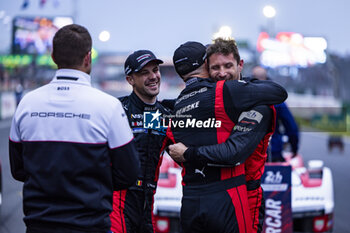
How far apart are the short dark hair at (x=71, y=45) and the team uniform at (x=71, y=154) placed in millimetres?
61

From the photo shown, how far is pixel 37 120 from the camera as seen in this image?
2.36m

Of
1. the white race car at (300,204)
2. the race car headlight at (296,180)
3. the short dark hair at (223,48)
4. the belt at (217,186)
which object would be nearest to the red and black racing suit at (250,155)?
the belt at (217,186)

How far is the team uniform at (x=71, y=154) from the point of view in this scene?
2.31m

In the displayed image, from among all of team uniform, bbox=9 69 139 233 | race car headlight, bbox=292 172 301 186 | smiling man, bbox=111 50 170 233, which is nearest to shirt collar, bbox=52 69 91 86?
team uniform, bbox=9 69 139 233

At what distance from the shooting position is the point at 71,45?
240 centimetres

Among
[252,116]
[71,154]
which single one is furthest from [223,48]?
[71,154]

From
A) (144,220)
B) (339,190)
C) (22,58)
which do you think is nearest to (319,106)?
(339,190)

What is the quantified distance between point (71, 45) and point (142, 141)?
1333 millimetres

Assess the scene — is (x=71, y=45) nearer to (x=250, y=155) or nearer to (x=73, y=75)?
(x=73, y=75)

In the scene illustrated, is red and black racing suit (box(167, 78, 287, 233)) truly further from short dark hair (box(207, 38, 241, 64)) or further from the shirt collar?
the shirt collar

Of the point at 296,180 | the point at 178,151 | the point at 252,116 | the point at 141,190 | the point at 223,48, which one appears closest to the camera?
the point at 252,116

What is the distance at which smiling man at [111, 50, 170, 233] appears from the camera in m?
3.48

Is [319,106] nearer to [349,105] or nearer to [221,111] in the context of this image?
[349,105]

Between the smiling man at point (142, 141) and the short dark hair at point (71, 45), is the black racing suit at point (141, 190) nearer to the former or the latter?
the smiling man at point (142, 141)
